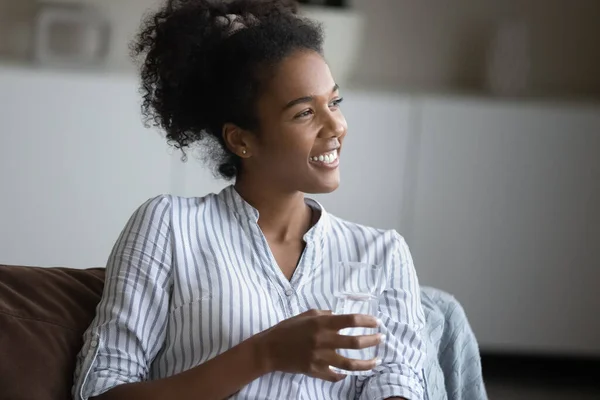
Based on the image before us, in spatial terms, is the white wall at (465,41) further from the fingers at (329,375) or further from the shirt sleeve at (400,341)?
the fingers at (329,375)

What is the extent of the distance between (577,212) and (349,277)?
1.97m

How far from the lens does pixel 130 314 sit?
1.57 meters

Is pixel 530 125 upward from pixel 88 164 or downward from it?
upward

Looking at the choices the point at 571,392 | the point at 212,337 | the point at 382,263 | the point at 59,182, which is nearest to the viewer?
the point at 212,337

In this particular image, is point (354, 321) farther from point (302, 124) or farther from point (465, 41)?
point (465, 41)

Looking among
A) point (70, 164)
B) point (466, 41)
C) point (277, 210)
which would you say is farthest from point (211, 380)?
point (466, 41)

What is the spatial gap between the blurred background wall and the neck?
1.46 metres

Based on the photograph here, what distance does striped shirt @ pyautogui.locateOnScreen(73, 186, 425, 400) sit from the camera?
1.57 metres

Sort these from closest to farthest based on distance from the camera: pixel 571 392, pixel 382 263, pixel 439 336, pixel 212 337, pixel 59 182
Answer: pixel 212 337 < pixel 382 263 < pixel 439 336 < pixel 59 182 < pixel 571 392

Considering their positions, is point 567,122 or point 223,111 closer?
point 223,111

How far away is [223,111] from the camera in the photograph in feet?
5.91

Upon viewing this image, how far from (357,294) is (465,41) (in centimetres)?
253

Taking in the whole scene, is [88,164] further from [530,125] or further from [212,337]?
[212,337]

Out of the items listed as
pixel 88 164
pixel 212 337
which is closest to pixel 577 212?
pixel 88 164
